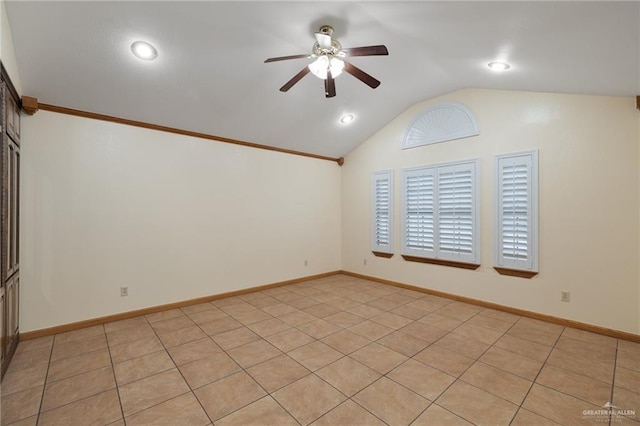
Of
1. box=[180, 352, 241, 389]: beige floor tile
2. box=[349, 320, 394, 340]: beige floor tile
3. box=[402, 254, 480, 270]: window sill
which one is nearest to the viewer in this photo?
box=[180, 352, 241, 389]: beige floor tile

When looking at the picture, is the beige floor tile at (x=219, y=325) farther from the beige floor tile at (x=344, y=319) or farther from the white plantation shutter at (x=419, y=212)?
the white plantation shutter at (x=419, y=212)

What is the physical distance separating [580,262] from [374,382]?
9.25ft

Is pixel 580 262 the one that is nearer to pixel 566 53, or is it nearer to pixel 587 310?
pixel 587 310

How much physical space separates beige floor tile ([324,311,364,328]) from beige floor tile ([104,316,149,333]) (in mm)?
2226

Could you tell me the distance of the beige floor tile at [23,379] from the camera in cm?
219

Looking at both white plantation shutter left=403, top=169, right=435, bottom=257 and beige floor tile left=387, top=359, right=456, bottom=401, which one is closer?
beige floor tile left=387, top=359, right=456, bottom=401

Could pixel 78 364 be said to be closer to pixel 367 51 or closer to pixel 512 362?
pixel 367 51

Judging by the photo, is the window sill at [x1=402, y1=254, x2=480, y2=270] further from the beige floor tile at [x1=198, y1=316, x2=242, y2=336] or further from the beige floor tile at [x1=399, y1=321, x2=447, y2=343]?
the beige floor tile at [x1=198, y1=316, x2=242, y2=336]

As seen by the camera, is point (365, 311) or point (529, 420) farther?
point (365, 311)

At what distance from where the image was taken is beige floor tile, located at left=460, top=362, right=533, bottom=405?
2.12m

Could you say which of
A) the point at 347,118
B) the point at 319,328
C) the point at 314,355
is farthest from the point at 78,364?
the point at 347,118

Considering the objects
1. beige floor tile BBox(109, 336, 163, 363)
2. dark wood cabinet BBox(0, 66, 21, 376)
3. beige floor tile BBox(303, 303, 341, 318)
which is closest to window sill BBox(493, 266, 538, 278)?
beige floor tile BBox(303, 303, 341, 318)

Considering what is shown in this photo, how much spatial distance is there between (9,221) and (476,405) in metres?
4.08

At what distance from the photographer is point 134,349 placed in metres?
2.80
